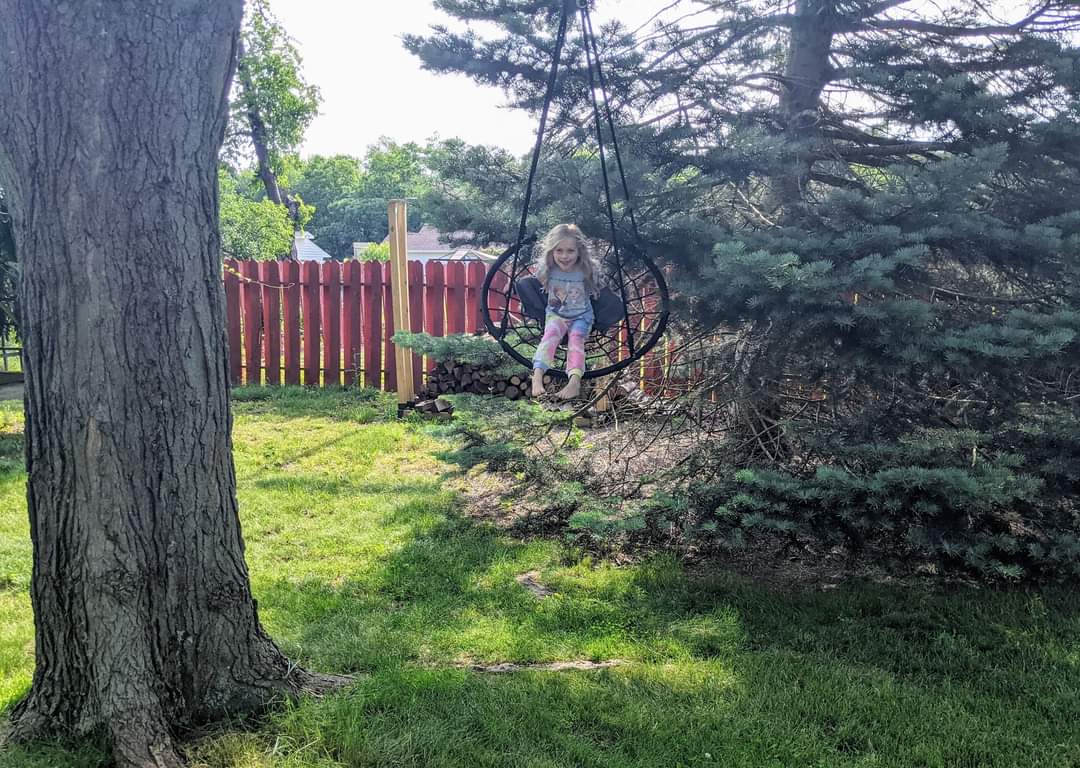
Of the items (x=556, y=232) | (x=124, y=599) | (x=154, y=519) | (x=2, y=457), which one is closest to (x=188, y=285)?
(x=154, y=519)

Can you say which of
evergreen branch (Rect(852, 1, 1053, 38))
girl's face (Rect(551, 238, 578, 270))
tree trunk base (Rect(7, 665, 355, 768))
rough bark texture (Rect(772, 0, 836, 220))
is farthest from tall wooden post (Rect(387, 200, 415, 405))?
tree trunk base (Rect(7, 665, 355, 768))

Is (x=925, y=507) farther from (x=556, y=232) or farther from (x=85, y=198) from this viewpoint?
(x=85, y=198)

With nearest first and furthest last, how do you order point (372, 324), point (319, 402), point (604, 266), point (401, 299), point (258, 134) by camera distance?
point (604, 266) < point (401, 299) < point (319, 402) < point (372, 324) < point (258, 134)

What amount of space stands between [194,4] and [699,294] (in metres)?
2.08

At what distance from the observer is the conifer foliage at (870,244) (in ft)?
10.5

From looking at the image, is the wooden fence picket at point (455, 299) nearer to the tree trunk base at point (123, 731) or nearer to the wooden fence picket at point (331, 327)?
the wooden fence picket at point (331, 327)

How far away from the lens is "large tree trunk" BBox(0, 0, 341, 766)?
88.5 inches

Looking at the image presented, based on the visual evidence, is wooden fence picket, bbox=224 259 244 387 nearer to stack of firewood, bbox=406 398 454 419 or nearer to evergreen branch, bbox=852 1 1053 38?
stack of firewood, bbox=406 398 454 419

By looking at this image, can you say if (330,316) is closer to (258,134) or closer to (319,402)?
(319,402)

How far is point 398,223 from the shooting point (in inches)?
303

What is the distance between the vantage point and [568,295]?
366 centimetres

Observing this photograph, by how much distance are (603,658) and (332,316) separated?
7397 mm

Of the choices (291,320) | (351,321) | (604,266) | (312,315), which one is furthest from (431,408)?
(604,266)

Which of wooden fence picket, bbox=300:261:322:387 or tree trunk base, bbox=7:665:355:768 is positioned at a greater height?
wooden fence picket, bbox=300:261:322:387
